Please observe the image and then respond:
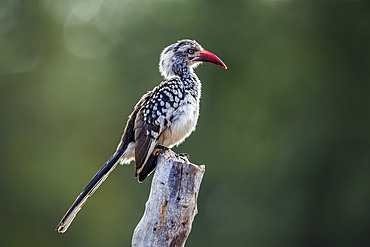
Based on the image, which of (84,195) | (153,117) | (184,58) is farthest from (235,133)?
(84,195)

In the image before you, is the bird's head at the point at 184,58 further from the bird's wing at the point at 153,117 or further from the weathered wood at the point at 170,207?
the weathered wood at the point at 170,207

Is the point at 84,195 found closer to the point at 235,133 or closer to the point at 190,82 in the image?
the point at 190,82

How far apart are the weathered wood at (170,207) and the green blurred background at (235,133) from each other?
351 inches

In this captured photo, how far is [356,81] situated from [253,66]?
2.77 meters

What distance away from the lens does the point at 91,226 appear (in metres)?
13.5

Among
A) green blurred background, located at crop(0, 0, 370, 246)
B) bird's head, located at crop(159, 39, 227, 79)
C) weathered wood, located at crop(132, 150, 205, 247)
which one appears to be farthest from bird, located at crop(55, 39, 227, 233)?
green blurred background, located at crop(0, 0, 370, 246)

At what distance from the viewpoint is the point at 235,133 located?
14.2 metres

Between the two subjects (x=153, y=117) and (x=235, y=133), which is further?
(x=235, y=133)

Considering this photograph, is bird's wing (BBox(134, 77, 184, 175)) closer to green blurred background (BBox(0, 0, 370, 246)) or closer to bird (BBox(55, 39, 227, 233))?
bird (BBox(55, 39, 227, 233))

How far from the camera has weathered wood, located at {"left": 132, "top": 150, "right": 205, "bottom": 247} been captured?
3.72 metres

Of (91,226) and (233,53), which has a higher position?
(233,53)

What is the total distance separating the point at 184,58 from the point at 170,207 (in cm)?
210

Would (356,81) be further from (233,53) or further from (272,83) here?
(233,53)

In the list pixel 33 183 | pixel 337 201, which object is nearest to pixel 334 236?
pixel 337 201
